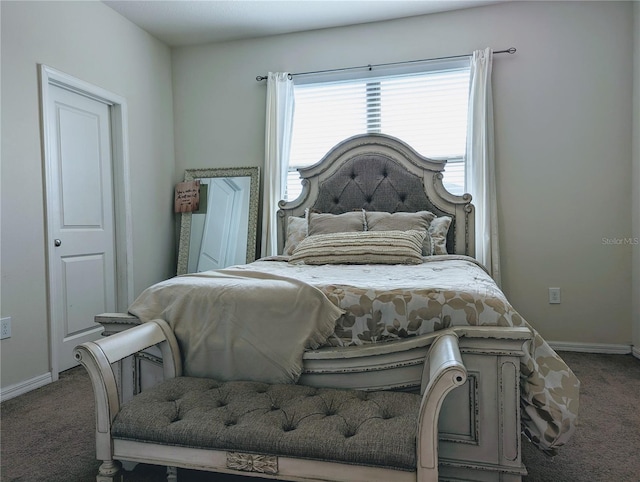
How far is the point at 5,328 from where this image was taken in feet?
8.06

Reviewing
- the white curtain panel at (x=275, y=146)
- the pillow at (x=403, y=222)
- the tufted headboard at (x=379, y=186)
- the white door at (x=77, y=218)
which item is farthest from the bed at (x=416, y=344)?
the white curtain panel at (x=275, y=146)

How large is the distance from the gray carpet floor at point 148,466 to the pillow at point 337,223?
1607 millimetres

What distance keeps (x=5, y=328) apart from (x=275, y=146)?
2273 mm

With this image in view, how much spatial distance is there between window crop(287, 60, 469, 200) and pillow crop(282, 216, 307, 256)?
546mm

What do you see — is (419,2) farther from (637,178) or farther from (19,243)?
(19,243)

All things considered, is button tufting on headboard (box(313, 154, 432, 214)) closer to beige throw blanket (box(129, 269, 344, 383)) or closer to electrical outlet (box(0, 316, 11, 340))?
beige throw blanket (box(129, 269, 344, 383))

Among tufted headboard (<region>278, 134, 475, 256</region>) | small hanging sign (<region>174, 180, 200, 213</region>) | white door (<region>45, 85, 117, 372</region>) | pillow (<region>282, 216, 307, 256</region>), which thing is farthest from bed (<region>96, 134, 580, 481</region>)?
small hanging sign (<region>174, 180, 200, 213</region>)

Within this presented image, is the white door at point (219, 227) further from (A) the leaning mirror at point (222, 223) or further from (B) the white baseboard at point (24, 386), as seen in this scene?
(B) the white baseboard at point (24, 386)

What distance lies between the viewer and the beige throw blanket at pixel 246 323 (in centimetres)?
154

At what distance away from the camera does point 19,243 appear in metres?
2.56

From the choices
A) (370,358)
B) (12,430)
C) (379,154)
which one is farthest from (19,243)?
(379,154)

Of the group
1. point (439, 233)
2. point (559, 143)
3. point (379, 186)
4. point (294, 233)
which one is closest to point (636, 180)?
point (559, 143)

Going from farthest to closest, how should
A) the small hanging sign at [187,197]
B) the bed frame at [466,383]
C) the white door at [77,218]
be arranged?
the small hanging sign at [187,197] < the white door at [77,218] < the bed frame at [466,383]

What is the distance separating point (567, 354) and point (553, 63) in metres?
2.10
